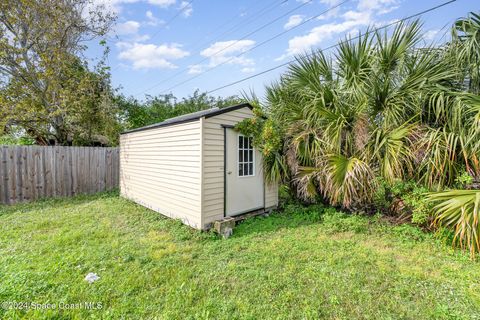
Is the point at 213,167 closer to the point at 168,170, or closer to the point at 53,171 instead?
the point at 168,170

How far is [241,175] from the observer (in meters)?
4.75

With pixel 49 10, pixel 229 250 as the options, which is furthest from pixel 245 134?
pixel 49 10

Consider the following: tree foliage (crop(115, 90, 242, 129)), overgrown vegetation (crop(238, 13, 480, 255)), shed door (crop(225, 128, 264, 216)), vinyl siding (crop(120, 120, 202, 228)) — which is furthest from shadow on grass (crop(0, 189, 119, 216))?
overgrown vegetation (crop(238, 13, 480, 255))

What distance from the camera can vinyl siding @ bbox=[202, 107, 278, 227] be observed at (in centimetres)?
406

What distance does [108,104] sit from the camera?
852cm

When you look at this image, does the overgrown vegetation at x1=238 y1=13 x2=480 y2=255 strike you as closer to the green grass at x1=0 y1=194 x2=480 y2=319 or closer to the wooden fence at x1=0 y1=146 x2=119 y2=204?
the green grass at x1=0 y1=194 x2=480 y2=319

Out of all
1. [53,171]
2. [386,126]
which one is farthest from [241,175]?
[53,171]

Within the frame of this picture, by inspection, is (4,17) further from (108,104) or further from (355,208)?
(355,208)

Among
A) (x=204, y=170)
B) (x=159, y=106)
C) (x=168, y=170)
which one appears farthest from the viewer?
(x=159, y=106)

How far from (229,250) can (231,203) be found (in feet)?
3.86

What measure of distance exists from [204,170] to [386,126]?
3285 mm

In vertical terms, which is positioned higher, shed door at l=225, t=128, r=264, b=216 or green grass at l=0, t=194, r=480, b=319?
shed door at l=225, t=128, r=264, b=216

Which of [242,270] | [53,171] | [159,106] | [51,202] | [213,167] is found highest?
[159,106]

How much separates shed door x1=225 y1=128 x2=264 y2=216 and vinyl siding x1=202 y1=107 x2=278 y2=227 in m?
0.14
